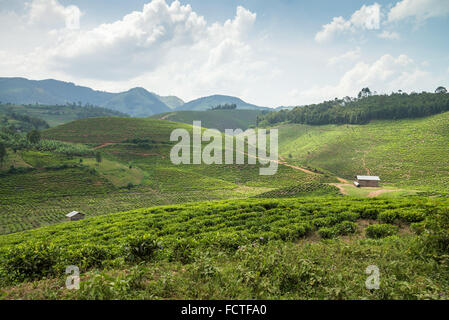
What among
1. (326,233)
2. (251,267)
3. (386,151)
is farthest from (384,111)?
(251,267)

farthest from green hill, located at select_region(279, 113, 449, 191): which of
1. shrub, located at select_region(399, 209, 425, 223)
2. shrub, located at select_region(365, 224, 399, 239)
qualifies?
shrub, located at select_region(365, 224, 399, 239)

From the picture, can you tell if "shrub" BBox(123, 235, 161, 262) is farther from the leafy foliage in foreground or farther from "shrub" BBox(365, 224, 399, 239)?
"shrub" BBox(365, 224, 399, 239)

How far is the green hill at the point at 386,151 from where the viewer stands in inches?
2656

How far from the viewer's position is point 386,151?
8719 cm

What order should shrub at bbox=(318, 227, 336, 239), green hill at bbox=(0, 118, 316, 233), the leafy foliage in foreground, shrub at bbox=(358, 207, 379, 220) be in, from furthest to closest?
green hill at bbox=(0, 118, 316, 233)
shrub at bbox=(358, 207, 379, 220)
shrub at bbox=(318, 227, 336, 239)
the leafy foliage in foreground

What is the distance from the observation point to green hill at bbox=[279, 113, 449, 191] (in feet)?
221

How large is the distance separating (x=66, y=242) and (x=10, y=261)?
6.33 metres

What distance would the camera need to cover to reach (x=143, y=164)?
8794 centimetres

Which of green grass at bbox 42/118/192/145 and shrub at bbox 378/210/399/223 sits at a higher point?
green grass at bbox 42/118/192/145

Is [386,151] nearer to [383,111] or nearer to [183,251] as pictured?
[383,111]

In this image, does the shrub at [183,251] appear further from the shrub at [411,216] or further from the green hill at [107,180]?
the green hill at [107,180]

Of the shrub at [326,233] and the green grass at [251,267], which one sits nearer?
the green grass at [251,267]

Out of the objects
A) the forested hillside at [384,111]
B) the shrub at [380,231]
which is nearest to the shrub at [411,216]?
the shrub at [380,231]
